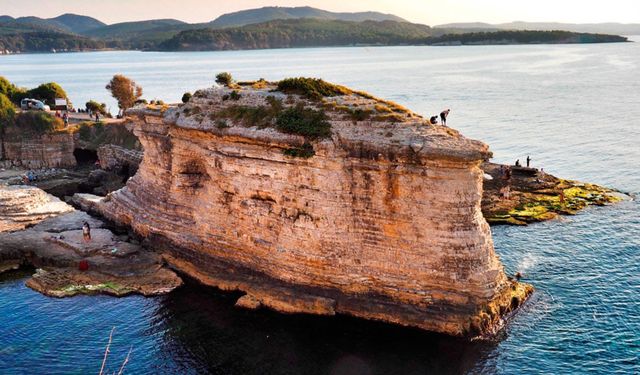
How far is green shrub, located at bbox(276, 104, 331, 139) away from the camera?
28844 mm

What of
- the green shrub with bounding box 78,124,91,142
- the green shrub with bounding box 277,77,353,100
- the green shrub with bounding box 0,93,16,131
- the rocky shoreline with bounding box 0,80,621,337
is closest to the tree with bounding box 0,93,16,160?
the green shrub with bounding box 0,93,16,131

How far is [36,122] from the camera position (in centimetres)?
5969

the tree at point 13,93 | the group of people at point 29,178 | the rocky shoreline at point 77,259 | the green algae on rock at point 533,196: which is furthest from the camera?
the tree at point 13,93

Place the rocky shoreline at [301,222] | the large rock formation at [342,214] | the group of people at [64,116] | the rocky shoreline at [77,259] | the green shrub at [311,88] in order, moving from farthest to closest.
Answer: the group of people at [64,116], the rocky shoreline at [77,259], the green shrub at [311,88], the rocky shoreline at [301,222], the large rock formation at [342,214]

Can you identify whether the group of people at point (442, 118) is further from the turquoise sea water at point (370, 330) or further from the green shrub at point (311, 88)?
the turquoise sea water at point (370, 330)

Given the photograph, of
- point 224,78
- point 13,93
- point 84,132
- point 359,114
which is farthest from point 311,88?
point 13,93

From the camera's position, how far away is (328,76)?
14088 centimetres

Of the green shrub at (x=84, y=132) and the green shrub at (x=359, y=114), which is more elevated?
the green shrub at (x=359, y=114)

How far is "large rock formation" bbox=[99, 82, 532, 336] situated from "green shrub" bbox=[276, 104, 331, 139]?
0.28 feet

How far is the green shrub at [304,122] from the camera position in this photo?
94.6ft

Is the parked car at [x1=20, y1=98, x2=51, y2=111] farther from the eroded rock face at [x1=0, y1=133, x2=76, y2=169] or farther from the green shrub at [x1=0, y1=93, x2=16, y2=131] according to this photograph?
the eroded rock face at [x1=0, y1=133, x2=76, y2=169]

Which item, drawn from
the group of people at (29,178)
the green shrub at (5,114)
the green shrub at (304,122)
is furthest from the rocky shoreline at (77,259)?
the green shrub at (5,114)

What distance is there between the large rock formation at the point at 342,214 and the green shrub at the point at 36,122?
31.3 meters

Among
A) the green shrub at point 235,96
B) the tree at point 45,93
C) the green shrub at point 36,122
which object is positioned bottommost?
the green shrub at point 36,122
